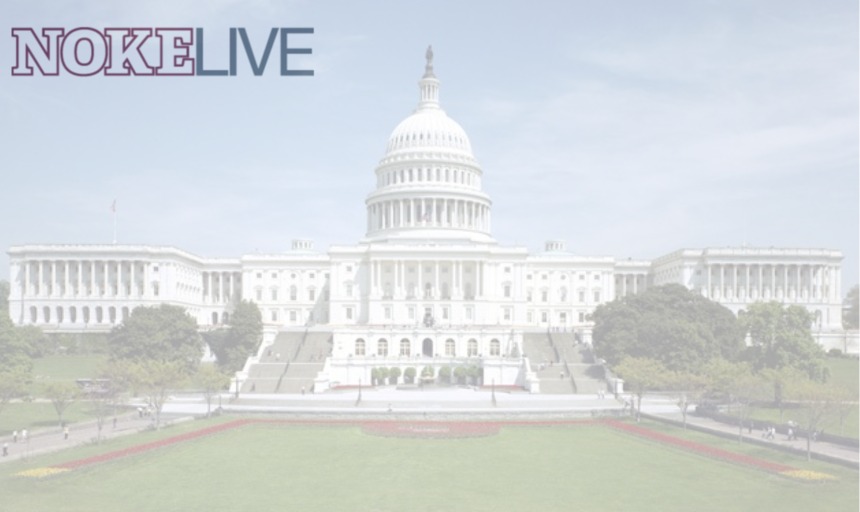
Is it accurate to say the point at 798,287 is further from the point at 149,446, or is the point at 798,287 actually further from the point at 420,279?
the point at 149,446

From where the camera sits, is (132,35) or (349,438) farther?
(349,438)

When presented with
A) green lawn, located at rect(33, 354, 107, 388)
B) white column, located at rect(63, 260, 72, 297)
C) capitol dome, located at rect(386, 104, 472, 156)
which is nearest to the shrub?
green lawn, located at rect(33, 354, 107, 388)

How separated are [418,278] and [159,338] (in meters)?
42.8

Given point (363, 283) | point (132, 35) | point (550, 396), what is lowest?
point (550, 396)

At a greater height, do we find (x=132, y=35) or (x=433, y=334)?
(x=132, y=35)

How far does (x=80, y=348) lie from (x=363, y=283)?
125 ft

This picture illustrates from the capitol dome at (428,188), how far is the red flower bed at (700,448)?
235 ft

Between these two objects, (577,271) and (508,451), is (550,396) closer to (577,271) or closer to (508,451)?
(508,451)

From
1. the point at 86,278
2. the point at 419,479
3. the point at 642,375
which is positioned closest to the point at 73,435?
the point at 419,479

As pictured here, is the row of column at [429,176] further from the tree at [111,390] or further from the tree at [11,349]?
the tree at [111,390]

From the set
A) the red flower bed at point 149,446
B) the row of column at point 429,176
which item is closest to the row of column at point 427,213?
→ the row of column at point 429,176

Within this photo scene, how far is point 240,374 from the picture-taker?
7881 centimetres

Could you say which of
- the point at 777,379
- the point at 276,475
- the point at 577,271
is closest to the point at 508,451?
the point at 276,475

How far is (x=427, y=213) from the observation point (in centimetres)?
12850
